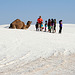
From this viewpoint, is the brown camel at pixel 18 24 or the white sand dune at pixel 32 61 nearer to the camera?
the white sand dune at pixel 32 61

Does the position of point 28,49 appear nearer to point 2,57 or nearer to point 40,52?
point 40,52

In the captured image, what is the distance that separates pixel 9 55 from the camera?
23.1ft

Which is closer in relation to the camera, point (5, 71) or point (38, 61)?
point (5, 71)

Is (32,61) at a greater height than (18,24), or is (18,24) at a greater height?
(18,24)

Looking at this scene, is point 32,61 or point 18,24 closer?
point 32,61

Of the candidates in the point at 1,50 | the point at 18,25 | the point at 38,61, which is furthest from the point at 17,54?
the point at 18,25

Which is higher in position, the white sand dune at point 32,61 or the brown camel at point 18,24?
the brown camel at point 18,24

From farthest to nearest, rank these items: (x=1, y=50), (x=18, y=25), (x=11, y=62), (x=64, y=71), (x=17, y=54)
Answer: (x=18, y=25) → (x=1, y=50) → (x=17, y=54) → (x=11, y=62) → (x=64, y=71)

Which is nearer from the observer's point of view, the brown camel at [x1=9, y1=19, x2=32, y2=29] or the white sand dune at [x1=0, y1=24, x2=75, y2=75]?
the white sand dune at [x1=0, y1=24, x2=75, y2=75]

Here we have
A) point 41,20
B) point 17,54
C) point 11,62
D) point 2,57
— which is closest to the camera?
point 11,62

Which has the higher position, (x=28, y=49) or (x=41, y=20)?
(x=41, y=20)

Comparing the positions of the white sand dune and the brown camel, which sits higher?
the brown camel

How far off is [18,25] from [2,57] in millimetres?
12692

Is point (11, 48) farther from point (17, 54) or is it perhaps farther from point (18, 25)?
point (18, 25)
